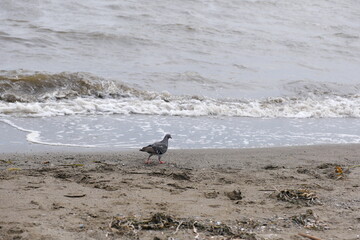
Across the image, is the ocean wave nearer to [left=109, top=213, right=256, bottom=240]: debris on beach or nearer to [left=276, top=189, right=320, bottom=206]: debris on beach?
[left=276, top=189, right=320, bottom=206]: debris on beach

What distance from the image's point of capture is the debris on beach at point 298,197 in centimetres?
→ 460

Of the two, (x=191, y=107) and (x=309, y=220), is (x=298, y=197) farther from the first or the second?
(x=191, y=107)

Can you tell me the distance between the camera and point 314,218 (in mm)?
4133

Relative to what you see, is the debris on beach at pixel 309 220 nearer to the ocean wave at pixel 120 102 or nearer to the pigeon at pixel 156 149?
the pigeon at pixel 156 149

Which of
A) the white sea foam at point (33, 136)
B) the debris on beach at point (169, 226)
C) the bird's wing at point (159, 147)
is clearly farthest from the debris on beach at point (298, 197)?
the white sea foam at point (33, 136)

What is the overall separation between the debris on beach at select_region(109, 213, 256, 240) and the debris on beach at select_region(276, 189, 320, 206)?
103cm

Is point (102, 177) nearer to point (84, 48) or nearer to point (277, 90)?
point (277, 90)

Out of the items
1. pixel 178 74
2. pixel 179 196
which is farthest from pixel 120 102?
pixel 179 196

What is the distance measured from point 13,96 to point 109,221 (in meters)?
7.01

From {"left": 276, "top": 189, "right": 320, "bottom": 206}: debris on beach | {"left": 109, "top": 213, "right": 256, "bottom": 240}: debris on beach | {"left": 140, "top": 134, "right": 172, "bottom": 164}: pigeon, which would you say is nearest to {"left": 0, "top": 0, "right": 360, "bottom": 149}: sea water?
{"left": 140, "top": 134, "right": 172, "bottom": 164}: pigeon

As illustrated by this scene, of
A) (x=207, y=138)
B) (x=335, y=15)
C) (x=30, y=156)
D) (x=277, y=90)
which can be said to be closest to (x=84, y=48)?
(x=277, y=90)

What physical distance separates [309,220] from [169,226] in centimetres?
122

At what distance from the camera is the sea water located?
838cm

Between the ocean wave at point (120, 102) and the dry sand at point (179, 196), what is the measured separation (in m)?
3.07
